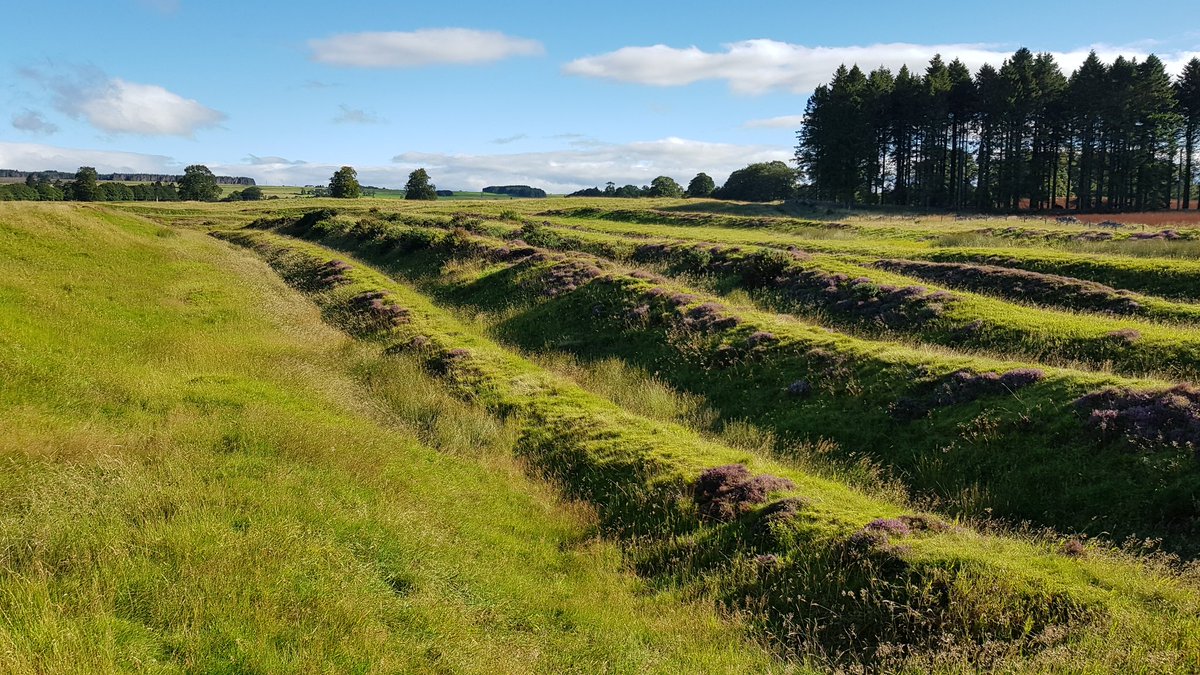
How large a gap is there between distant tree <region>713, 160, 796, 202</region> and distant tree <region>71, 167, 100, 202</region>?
5241 inches

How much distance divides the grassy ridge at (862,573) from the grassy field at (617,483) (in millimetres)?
48

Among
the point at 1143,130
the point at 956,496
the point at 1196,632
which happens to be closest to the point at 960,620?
the point at 1196,632

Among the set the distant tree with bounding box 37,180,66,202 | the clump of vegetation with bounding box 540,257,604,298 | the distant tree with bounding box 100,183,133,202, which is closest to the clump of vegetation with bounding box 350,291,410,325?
A: the clump of vegetation with bounding box 540,257,604,298

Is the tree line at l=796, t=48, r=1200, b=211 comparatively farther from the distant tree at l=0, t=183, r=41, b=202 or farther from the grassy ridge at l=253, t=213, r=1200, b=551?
the distant tree at l=0, t=183, r=41, b=202

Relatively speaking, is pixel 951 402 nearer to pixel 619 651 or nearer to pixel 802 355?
pixel 802 355

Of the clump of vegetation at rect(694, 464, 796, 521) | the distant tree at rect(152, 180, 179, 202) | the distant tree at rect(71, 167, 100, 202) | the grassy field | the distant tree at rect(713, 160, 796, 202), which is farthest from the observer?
the distant tree at rect(152, 180, 179, 202)

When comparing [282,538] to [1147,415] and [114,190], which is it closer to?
[1147,415]

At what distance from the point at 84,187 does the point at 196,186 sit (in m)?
23.5

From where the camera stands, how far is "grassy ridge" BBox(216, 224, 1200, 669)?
20.9 feet

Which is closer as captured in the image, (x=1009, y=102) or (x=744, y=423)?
(x=744, y=423)

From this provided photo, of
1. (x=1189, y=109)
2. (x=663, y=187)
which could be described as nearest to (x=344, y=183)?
(x=663, y=187)

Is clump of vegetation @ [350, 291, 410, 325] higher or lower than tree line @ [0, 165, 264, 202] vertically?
lower

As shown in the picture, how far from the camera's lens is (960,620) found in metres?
7.01

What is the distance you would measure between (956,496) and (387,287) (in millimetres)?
27200
